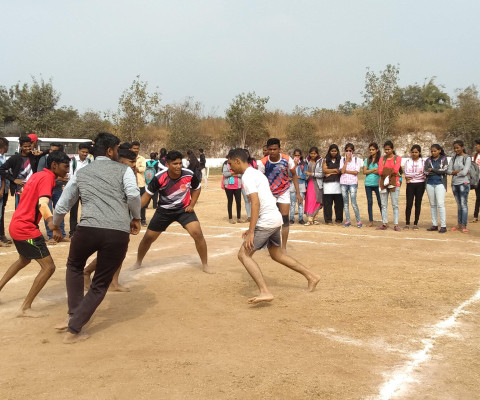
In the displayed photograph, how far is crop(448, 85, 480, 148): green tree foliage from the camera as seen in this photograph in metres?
38.9

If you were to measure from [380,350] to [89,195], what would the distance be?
121 inches

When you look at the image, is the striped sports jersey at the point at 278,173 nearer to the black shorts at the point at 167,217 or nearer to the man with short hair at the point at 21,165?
the black shorts at the point at 167,217

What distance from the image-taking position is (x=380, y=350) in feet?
15.6

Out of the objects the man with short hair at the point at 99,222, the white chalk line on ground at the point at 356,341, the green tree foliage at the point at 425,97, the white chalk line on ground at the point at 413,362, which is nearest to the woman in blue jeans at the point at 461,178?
the white chalk line on ground at the point at 413,362

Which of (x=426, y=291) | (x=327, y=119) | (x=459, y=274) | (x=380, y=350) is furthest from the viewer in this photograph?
(x=327, y=119)

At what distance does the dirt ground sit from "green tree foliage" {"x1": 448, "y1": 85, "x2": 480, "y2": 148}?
109ft

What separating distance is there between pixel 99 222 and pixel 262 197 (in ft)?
6.54

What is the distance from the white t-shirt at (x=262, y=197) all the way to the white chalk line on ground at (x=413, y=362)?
2077 mm

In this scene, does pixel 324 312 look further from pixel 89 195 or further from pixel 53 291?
pixel 53 291

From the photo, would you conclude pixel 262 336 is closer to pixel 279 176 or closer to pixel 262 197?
pixel 262 197

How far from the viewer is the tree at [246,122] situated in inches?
1725

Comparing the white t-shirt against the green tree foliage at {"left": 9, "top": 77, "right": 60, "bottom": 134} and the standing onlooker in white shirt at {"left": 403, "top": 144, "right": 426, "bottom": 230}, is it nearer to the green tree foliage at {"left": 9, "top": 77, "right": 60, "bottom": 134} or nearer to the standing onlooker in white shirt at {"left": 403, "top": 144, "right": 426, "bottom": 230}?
the standing onlooker in white shirt at {"left": 403, "top": 144, "right": 426, "bottom": 230}

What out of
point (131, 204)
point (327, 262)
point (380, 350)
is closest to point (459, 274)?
point (327, 262)

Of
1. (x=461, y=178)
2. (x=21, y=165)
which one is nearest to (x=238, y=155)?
(x=21, y=165)
